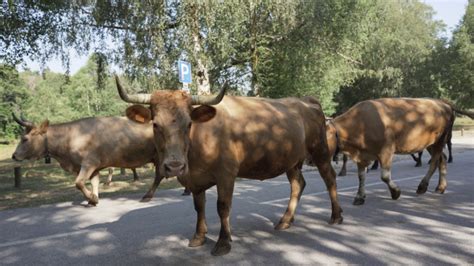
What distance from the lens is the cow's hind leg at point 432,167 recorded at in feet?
27.7

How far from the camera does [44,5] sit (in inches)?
596

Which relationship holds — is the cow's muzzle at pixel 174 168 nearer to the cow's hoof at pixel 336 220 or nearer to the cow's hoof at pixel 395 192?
the cow's hoof at pixel 336 220

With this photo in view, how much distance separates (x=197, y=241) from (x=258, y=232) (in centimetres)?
98

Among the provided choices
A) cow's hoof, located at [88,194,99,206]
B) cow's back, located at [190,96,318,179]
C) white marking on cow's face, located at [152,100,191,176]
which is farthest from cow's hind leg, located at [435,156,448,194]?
cow's hoof, located at [88,194,99,206]

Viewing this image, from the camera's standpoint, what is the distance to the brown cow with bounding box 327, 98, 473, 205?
25.3 feet

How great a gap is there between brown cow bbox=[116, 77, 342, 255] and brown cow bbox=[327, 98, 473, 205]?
1.69m

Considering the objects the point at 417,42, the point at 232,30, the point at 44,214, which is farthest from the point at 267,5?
the point at 417,42

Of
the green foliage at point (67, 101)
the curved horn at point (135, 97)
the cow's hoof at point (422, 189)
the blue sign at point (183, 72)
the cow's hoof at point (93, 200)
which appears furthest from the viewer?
the green foliage at point (67, 101)

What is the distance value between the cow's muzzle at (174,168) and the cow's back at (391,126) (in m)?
4.65

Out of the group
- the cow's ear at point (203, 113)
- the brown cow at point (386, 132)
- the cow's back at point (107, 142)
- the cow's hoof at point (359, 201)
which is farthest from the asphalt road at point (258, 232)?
the cow's ear at point (203, 113)

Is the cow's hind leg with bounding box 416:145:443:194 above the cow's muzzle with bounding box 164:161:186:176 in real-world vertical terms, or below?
below

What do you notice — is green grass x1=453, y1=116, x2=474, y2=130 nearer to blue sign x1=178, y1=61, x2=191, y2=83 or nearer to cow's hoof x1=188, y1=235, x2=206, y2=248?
blue sign x1=178, y1=61, x2=191, y2=83

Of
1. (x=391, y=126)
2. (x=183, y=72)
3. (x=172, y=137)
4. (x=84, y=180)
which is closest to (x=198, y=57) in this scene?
(x=183, y=72)

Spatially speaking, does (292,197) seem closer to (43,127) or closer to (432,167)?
(432,167)
